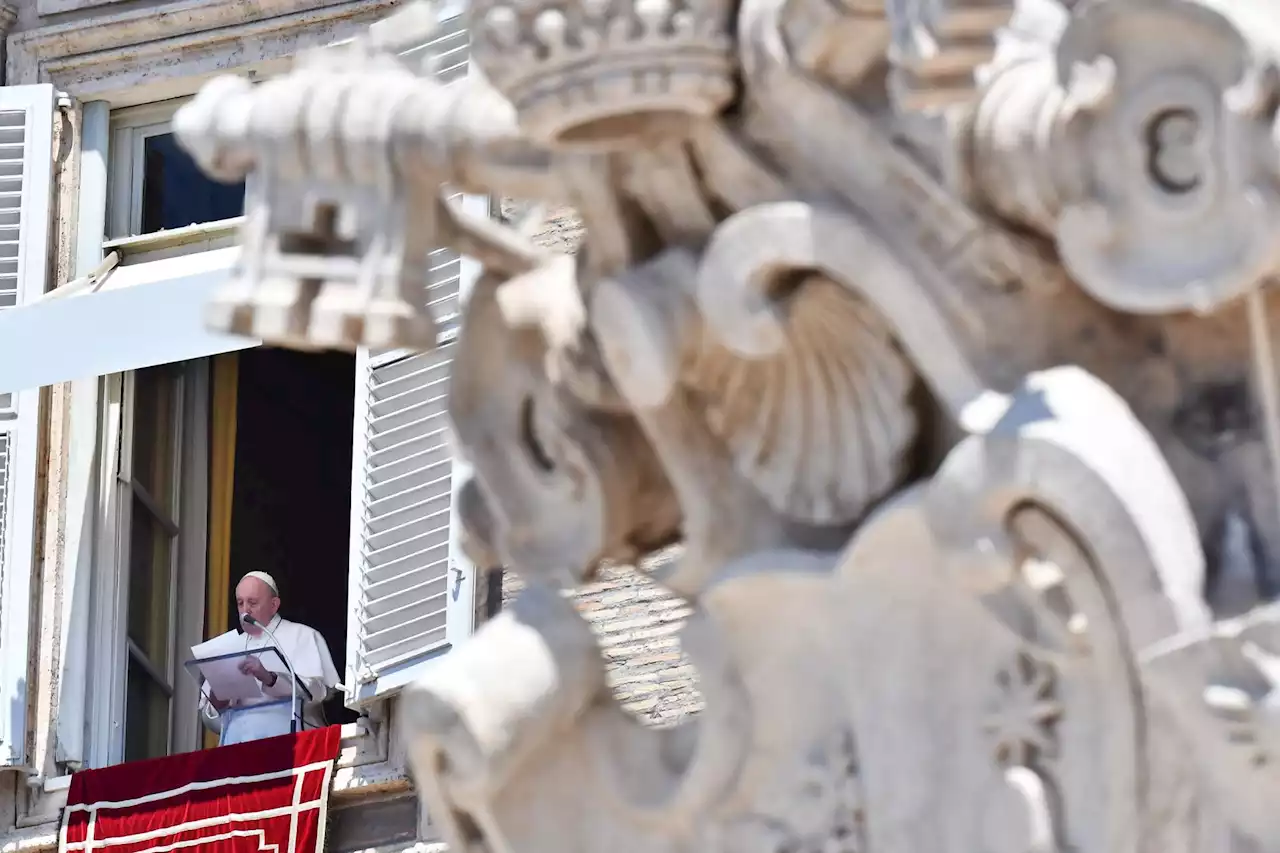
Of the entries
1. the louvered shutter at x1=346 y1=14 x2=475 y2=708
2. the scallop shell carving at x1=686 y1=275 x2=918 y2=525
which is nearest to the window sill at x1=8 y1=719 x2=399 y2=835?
the louvered shutter at x1=346 y1=14 x2=475 y2=708

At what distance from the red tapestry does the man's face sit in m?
0.37

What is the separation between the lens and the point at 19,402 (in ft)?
36.6

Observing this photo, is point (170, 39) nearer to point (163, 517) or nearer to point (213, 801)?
point (163, 517)

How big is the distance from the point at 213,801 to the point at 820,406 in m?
6.75

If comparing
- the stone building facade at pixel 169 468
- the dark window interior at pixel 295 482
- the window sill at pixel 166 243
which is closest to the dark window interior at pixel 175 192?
the stone building facade at pixel 169 468

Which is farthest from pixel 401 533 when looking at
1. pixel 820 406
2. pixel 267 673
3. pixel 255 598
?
pixel 820 406

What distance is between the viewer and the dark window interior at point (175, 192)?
11641 millimetres

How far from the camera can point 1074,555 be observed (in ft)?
11.7

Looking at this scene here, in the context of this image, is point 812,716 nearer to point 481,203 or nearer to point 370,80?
point 370,80

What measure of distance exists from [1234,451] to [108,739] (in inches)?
305

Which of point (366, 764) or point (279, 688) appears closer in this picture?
point (366, 764)

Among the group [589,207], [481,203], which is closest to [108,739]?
[481,203]

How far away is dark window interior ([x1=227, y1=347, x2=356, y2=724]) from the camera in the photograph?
11.7 meters

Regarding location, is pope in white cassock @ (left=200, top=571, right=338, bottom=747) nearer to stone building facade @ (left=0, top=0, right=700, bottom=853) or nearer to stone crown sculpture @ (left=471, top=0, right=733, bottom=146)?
stone building facade @ (left=0, top=0, right=700, bottom=853)
